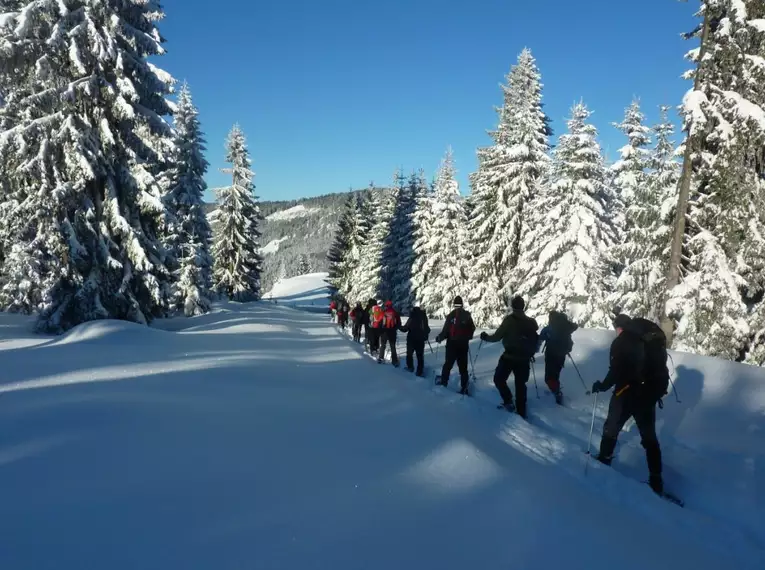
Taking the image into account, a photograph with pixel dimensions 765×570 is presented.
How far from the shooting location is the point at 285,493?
3.90 meters

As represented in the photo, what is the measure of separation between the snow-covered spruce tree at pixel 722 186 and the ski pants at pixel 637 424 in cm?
952

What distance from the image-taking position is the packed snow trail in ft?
10.1

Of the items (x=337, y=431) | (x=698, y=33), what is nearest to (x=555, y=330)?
(x=337, y=431)

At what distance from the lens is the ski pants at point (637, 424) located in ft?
17.5

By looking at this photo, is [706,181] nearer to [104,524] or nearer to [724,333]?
[724,333]

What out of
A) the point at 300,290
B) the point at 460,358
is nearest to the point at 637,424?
the point at 460,358

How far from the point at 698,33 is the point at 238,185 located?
36860 mm

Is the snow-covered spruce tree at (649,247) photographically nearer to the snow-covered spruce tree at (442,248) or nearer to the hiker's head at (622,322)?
the hiker's head at (622,322)

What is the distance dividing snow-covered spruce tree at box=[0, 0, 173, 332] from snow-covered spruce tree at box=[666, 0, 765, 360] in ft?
57.5

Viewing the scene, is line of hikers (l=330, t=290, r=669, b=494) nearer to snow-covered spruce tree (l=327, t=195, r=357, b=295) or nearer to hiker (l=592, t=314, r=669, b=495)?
hiker (l=592, t=314, r=669, b=495)

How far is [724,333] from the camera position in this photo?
1316cm

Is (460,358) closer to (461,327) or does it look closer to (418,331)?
(461,327)

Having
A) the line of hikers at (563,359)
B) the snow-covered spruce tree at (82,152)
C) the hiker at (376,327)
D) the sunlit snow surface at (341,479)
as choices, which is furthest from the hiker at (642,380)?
the snow-covered spruce tree at (82,152)

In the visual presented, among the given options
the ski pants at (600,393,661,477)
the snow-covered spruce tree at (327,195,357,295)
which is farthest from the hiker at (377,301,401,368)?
the snow-covered spruce tree at (327,195,357,295)
